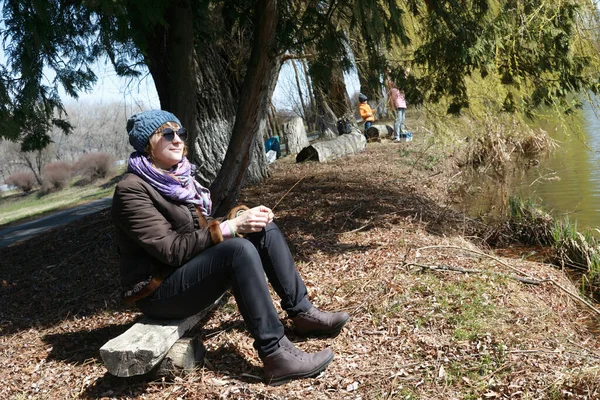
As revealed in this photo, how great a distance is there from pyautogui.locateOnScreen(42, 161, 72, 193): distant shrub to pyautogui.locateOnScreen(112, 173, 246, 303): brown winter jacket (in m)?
23.6

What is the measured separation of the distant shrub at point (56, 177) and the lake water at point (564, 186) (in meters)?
20.6

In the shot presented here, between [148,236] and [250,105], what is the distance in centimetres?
243

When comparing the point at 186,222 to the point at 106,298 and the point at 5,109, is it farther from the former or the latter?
the point at 5,109

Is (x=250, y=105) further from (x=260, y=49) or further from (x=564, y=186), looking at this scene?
(x=564, y=186)

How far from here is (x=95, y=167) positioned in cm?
2453

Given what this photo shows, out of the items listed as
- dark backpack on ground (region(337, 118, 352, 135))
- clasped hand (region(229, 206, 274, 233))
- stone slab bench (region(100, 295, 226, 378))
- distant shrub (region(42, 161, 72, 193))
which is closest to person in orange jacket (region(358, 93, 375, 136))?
dark backpack on ground (region(337, 118, 352, 135))

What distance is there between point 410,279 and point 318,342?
1036 millimetres

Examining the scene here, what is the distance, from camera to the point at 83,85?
580 centimetres

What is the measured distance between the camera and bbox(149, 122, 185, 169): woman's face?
305 centimetres

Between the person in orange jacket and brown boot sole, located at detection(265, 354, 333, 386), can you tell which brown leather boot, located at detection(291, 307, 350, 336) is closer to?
brown boot sole, located at detection(265, 354, 333, 386)

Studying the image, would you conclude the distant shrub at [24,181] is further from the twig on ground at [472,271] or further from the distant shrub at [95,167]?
the twig on ground at [472,271]

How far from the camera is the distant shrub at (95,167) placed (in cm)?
2436

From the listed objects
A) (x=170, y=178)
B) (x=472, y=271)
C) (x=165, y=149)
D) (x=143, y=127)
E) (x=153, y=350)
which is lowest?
(x=472, y=271)

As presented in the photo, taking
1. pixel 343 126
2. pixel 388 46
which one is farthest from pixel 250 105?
pixel 343 126
